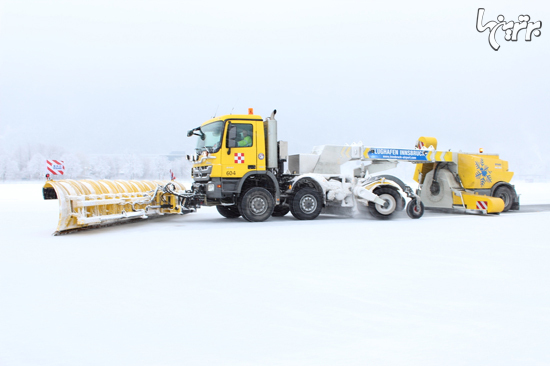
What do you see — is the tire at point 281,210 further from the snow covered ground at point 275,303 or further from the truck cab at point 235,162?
the snow covered ground at point 275,303

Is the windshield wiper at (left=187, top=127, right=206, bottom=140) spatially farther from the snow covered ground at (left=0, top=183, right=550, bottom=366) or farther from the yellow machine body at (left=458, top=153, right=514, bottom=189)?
the yellow machine body at (left=458, top=153, right=514, bottom=189)

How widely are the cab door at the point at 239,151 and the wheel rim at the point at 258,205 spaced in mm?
731

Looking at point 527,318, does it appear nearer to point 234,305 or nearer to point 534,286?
point 534,286

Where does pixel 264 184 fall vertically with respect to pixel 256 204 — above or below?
above

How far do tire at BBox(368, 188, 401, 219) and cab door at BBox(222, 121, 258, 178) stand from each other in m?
3.42

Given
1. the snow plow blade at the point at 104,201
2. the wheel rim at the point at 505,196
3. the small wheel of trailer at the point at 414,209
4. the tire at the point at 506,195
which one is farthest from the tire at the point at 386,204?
the snow plow blade at the point at 104,201

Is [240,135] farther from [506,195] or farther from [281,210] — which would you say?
[506,195]

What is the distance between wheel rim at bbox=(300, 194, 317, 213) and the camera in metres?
11.1

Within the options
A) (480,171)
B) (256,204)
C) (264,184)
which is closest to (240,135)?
(264,184)

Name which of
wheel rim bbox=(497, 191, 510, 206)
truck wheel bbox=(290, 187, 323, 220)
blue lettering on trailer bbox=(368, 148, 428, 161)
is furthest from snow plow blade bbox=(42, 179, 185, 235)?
wheel rim bbox=(497, 191, 510, 206)

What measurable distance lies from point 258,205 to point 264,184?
0.70 meters

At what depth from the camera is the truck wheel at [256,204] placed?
10602 mm

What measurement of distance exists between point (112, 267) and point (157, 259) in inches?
25.2

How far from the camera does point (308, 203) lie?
11.2 metres
